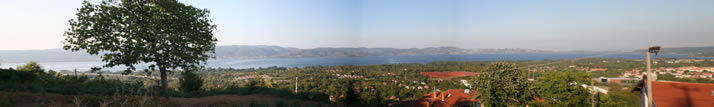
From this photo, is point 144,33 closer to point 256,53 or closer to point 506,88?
point 506,88

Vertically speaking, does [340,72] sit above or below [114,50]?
below

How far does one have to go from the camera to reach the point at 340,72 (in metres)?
15.6

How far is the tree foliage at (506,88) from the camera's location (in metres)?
7.58

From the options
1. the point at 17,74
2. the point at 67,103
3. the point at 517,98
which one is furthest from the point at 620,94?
the point at 17,74

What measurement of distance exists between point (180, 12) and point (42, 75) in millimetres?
5555

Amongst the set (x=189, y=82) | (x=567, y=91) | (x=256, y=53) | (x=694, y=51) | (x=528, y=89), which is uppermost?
(x=256, y=53)

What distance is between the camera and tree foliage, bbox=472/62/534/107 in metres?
7.58

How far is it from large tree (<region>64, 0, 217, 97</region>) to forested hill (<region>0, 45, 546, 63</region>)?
9.48 ft

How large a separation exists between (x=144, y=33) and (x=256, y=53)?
3537 cm

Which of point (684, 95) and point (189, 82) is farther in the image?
point (189, 82)

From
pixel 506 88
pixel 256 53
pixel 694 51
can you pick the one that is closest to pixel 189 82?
pixel 506 88

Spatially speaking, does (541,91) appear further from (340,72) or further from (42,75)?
(42,75)

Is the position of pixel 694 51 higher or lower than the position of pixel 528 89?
higher

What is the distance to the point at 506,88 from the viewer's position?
7594 millimetres
